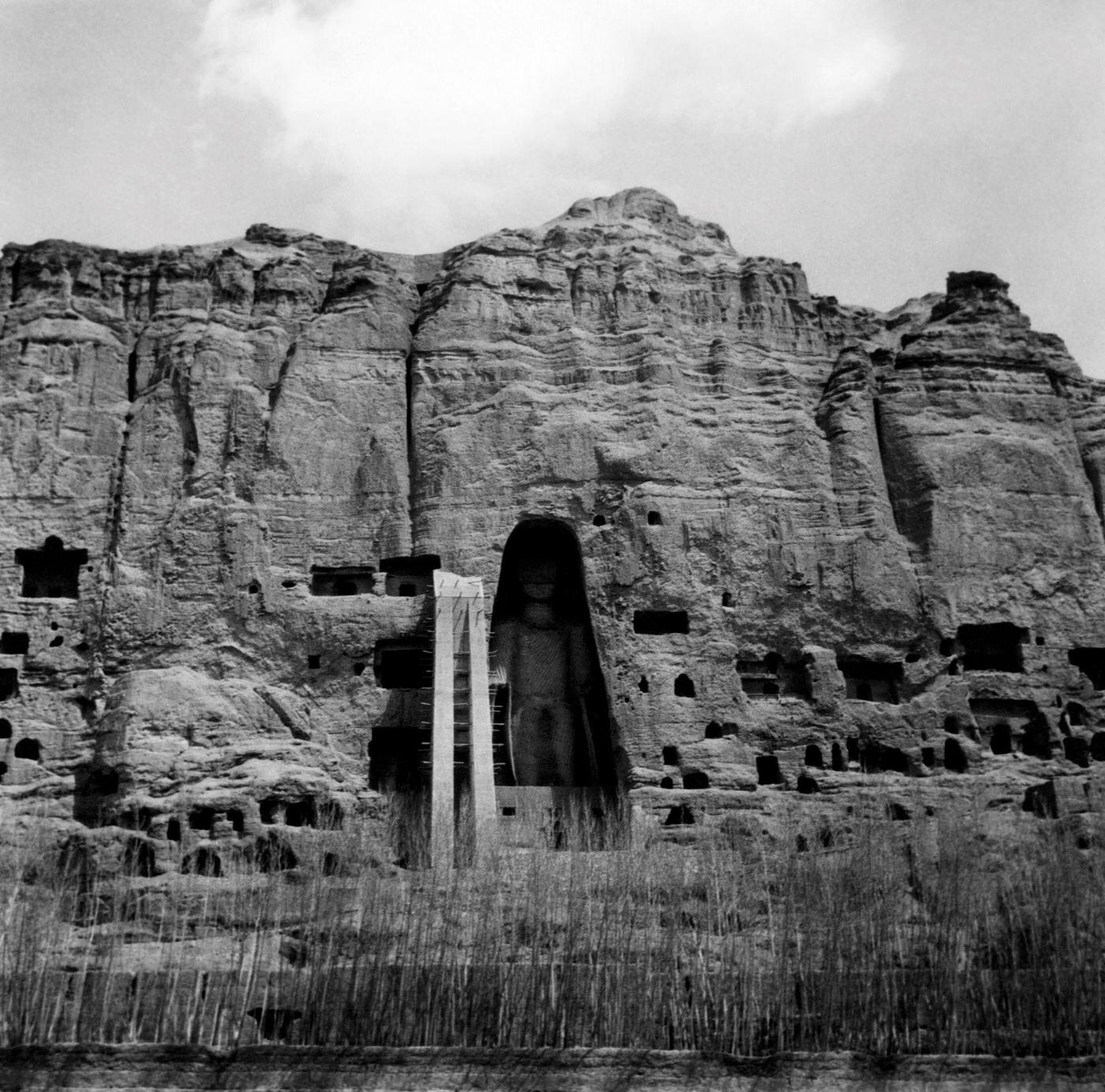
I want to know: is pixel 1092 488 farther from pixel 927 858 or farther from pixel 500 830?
pixel 500 830

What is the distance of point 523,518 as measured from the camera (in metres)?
31.3

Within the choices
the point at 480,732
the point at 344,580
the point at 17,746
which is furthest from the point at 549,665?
the point at 17,746

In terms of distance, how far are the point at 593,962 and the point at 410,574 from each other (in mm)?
13454

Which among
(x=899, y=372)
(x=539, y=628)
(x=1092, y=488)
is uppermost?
(x=899, y=372)

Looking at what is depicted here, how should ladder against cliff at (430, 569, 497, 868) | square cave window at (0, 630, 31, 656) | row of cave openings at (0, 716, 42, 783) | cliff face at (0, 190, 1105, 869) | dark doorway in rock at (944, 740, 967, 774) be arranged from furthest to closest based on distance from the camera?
dark doorway in rock at (944, 740, 967, 774) < square cave window at (0, 630, 31, 656) < cliff face at (0, 190, 1105, 869) < row of cave openings at (0, 716, 42, 783) < ladder against cliff at (430, 569, 497, 868)

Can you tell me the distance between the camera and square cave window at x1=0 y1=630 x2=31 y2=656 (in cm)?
2980

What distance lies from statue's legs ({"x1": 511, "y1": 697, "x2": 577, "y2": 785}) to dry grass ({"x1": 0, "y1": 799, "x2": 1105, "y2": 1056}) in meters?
7.78

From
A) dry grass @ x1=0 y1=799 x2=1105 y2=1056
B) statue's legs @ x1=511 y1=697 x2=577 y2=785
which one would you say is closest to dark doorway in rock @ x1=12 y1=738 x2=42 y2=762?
dry grass @ x1=0 y1=799 x2=1105 y2=1056

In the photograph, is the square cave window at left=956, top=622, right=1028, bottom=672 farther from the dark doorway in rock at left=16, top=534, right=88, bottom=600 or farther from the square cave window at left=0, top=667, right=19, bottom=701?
the square cave window at left=0, top=667, right=19, bottom=701

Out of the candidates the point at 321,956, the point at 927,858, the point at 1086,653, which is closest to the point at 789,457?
the point at 1086,653

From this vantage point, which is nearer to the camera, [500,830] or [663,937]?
[663,937]

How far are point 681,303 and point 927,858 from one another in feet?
49.6

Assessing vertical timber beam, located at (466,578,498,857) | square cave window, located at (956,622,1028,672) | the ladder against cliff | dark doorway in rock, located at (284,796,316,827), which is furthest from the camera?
square cave window, located at (956,622,1028,672)

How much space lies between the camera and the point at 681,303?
35125mm
